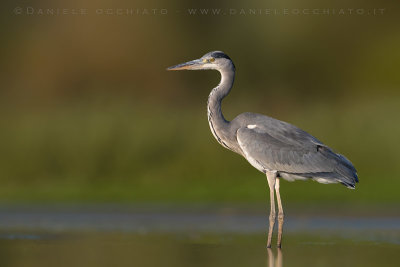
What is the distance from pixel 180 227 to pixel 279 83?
782 centimetres

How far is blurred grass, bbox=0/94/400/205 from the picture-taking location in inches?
634

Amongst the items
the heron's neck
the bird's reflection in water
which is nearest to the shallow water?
the bird's reflection in water

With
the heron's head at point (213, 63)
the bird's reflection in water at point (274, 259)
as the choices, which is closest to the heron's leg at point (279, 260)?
the bird's reflection in water at point (274, 259)

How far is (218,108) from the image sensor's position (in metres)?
11.7

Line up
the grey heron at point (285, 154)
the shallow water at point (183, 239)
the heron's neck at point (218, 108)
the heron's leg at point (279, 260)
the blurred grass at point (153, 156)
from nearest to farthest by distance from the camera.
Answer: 1. the heron's leg at point (279, 260)
2. the shallow water at point (183, 239)
3. the grey heron at point (285, 154)
4. the heron's neck at point (218, 108)
5. the blurred grass at point (153, 156)

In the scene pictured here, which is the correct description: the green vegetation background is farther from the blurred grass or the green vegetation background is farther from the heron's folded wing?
the heron's folded wing

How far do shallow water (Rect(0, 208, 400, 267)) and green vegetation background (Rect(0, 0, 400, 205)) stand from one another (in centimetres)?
176

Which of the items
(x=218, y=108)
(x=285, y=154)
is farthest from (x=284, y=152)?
(x=218, y=108)

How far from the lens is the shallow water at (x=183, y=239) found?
31.9 feet

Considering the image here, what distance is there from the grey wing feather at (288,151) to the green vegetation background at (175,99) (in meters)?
4.28

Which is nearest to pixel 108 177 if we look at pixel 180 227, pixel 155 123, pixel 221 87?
pixel 155 123

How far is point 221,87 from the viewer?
11.7m

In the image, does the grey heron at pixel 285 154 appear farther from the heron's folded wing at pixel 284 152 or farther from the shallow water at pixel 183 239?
the shallow water at pixel 183 239

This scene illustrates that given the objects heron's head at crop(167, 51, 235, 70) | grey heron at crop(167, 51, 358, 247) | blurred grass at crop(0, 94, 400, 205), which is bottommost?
blurred grass at crop(0, 94, 400, 205)
